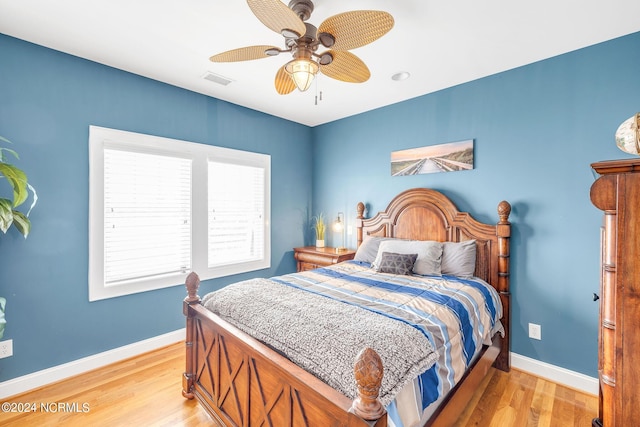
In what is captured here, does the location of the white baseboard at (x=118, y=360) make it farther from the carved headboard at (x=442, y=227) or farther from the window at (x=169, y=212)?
the carved headboard at (x=442, y=227)

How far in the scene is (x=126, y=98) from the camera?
279 cm

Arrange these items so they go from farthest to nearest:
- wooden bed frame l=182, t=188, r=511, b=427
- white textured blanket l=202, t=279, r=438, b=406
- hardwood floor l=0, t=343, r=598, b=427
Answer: hardwood floor l=0, t=343, r=598, b=427, white textured blanket l=202, t=279, r=438, b=406, wooden bed frame l=182, t=188, r=511, b=427

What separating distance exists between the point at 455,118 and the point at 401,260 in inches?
63.5

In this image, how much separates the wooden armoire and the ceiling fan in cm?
119

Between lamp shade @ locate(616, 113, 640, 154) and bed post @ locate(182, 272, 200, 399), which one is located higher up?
lamp shade @ locate(616, 113, 640, 154)

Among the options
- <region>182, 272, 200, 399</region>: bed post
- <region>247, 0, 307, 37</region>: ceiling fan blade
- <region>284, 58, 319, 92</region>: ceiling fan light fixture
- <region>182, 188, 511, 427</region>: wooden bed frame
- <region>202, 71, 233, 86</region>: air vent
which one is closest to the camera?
<region>182, 188, 511, 427</region>: wooden bed frame

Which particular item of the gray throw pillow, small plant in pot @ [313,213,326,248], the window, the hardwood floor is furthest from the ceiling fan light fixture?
small plant in pot @ [313,213,326,248]

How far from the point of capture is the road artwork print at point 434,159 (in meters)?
3.01

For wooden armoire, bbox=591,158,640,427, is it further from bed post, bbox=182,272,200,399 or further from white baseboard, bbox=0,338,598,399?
bed post, bbox=182,272,200,399

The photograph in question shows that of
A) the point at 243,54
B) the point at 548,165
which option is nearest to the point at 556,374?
the point at 548,165

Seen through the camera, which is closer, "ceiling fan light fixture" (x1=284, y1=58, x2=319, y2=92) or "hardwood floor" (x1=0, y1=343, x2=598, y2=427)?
"ceiling fan light fixture" (x1=284, y1=58, x2=319, y2=92)

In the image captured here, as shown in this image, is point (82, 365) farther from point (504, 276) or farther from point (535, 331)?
point (535, 331)

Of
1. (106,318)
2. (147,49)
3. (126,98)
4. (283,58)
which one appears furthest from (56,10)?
(106,318)

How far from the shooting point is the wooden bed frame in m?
1.08
